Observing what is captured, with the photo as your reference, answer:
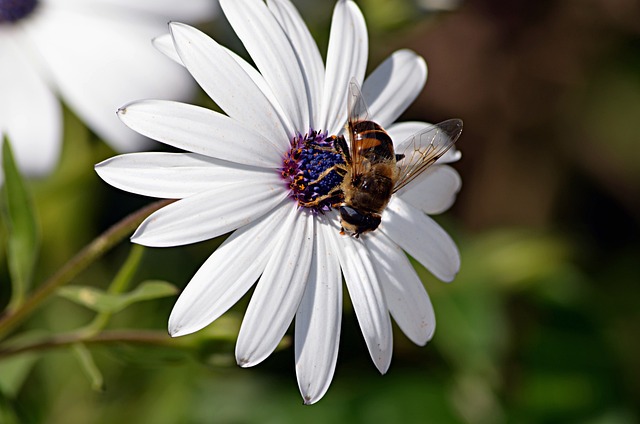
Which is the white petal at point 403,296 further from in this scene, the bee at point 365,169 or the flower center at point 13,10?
the flower center at point 13,10

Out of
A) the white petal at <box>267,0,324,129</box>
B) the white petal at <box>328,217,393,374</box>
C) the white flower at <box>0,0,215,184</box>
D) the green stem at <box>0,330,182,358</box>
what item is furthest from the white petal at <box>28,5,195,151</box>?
the white petal at <box>328,217,393,374</box>

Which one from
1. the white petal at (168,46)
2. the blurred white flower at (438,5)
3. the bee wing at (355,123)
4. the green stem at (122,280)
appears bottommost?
the blurred white flower at (438,5)

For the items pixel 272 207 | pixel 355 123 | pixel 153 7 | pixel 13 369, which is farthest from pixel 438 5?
pixel 13 369

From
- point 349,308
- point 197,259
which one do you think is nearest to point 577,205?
point 349,308

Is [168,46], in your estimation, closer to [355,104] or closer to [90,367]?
[355,104]

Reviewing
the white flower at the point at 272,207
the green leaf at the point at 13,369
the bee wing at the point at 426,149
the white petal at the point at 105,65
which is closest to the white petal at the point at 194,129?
the white flower at the point at 272,207

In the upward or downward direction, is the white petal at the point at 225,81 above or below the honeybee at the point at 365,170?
above
